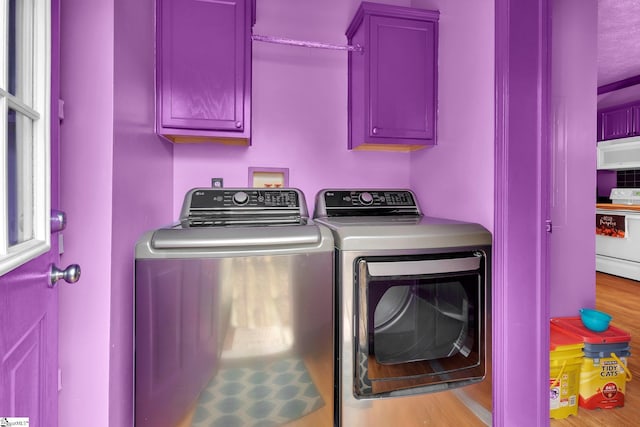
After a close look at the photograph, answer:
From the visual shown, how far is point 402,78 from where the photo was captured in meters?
1.90

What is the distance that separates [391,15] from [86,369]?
2188 millimetres

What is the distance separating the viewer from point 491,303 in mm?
1450

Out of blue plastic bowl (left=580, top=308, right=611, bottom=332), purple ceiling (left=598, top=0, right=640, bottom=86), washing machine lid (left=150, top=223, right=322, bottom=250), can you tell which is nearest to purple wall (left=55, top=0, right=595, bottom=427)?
washing machine lid (left=150, top=223, right=322, bottom=250)

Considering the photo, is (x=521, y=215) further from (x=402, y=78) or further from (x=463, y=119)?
(x=402, y=78)

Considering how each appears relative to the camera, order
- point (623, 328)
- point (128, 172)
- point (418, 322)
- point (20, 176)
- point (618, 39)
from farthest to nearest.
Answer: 1. point (618, 39)
2. point (623, 328)
3. point (418, 322)
4. point (128, 172)
5. point (20, 176)

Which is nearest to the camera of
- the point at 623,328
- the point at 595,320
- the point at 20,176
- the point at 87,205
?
the point at 20,176

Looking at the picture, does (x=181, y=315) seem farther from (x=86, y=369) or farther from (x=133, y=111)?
(x=133, y=111)

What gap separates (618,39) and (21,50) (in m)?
4.63

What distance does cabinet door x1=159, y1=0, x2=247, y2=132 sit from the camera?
5.33 feet

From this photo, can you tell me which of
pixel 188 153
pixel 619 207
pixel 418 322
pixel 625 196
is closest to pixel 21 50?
pixel 188 153

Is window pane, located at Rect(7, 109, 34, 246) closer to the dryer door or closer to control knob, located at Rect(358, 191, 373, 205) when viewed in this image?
the dryer door

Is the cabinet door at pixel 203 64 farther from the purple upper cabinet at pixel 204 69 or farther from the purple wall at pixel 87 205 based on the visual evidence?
the purple wall at pixel 87 205

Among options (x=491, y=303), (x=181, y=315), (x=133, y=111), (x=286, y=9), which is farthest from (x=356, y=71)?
(x=181, y=315)

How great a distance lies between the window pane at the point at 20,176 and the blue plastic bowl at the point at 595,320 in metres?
2.61
